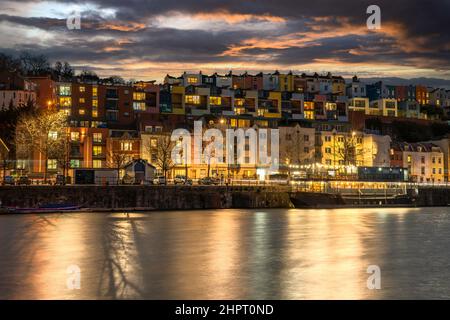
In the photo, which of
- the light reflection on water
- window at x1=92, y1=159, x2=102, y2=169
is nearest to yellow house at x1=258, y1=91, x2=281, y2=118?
window at x1=92, y1=159, x2=102, y2=169

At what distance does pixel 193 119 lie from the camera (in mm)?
127312

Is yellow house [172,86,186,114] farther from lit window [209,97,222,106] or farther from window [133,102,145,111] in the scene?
window [133,102,145,111]

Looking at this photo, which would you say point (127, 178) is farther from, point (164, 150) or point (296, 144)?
point (296, 144)

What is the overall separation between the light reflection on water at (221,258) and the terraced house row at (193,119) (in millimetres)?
50835

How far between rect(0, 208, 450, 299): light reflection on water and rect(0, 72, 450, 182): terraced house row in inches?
2001

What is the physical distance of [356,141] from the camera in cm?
13312

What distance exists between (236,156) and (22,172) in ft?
132

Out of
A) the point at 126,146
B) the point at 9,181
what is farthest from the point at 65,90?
the point at 9,181

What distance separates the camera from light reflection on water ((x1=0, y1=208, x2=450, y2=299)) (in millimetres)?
26969

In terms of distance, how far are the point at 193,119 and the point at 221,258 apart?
92399 mm

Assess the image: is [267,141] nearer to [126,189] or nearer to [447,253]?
[126,189]

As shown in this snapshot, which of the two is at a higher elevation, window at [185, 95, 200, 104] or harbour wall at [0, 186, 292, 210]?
window at [185, 95, 200, 104]

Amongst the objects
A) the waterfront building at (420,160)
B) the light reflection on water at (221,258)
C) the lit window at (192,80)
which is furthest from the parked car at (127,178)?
the lit window at (192,80)

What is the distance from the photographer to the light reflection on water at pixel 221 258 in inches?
1062
